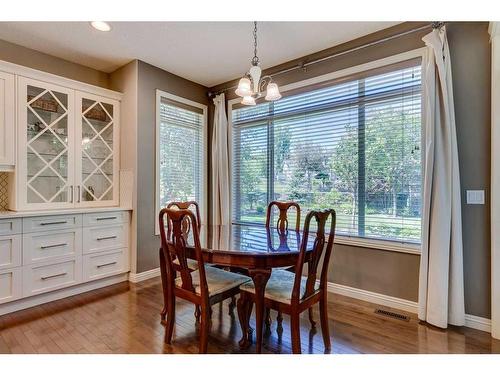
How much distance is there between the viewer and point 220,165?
3953 millimetres

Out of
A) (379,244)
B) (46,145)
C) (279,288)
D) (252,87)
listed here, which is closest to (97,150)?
(46,145)

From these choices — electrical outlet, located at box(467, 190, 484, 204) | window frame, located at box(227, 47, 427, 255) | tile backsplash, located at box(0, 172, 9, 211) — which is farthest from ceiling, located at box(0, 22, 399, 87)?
electrical outlet, located at box(467, 190, 484, 204)

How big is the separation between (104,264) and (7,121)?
1703 mm

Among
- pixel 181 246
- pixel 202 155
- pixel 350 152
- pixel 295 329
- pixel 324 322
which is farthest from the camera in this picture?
pixel 202 155

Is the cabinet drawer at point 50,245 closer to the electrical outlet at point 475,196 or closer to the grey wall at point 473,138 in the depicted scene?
the grey wall at point 473,138

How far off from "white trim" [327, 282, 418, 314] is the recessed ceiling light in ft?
11.2

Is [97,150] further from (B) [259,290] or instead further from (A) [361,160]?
(A) [361,160]

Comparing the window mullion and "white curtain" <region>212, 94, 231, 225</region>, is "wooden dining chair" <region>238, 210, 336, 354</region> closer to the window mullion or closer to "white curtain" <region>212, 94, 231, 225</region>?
the window mullion

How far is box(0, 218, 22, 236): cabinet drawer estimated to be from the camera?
2.42 m

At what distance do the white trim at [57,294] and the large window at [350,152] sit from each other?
189 cm

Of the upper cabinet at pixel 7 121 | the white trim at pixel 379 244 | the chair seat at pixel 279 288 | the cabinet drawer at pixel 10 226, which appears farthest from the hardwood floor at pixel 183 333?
the upper cabinet at pixel 7 121

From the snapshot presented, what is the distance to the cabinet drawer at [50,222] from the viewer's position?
2567mm

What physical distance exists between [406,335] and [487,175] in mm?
1400
